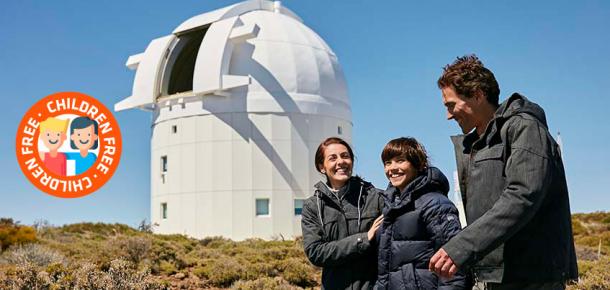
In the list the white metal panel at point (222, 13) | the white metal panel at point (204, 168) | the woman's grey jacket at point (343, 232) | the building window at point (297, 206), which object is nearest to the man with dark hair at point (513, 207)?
the woman's grey jacket at point (343, 232)

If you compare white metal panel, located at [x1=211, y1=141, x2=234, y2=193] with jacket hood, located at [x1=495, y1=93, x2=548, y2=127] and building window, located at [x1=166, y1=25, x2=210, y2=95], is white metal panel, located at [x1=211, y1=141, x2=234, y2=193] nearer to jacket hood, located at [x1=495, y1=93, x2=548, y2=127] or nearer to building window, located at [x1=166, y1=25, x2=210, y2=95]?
building window, located at [x1=166, y1=25, x2=210, y2=95]

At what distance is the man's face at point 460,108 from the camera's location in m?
2.61

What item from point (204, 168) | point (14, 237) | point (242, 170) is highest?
point (204, 168)

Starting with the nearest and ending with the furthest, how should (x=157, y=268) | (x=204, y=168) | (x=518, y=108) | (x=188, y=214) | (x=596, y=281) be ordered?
(x=518, y=108)
(x=596, y=281)
(x=157, y=268)
(x=204, y=168)
(x=188, y=214)

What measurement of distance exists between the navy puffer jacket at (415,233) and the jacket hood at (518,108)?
0.87 meters

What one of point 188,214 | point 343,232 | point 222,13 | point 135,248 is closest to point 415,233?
point 343,232

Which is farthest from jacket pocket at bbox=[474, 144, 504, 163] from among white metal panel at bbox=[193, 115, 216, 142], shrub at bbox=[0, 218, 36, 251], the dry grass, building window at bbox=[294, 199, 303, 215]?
white metal panel at bbox=[193, 115, 216, 142]

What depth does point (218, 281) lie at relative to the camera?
1011 centimetres

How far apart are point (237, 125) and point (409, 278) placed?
52.9 ft

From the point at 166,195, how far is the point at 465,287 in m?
17.9

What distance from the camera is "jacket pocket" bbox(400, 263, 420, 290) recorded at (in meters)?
3.24

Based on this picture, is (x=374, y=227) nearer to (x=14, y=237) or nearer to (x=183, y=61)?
(x=14, y=237)

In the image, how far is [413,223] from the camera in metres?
3.27

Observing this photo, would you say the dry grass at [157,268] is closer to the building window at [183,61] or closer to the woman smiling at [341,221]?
the woman smiling at [341,221]
